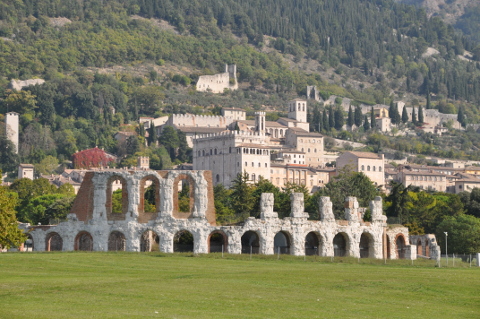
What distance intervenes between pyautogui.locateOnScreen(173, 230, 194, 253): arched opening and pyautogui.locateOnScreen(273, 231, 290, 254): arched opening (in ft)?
19.7

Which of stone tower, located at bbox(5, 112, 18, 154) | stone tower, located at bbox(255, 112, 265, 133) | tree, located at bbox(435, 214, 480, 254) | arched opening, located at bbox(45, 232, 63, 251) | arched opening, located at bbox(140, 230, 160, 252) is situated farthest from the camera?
stone tower, located at bbox(255, 112, 265, 133)

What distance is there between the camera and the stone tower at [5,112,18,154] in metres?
189

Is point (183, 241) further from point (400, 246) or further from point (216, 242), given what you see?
point (400, 246)

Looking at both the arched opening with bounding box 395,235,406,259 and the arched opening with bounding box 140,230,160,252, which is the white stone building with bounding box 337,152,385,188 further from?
the arched opening with bounding box 140,230,160,252

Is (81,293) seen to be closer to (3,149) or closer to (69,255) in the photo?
(69,255)

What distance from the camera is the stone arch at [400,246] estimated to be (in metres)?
75.1

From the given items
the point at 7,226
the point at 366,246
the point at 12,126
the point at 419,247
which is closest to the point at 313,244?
the point at 366,246

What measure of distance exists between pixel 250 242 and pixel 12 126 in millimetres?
127432

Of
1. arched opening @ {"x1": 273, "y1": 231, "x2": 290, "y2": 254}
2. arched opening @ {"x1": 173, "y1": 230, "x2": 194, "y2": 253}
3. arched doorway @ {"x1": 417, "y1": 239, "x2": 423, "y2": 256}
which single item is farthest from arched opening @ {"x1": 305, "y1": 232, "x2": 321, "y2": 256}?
arched doorway @ {"x1": 417, "y1": 239, "x2": 423, "y2": 256}

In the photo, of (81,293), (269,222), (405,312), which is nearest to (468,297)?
(405,312)

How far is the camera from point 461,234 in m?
85.2

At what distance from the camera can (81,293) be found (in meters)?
34.9

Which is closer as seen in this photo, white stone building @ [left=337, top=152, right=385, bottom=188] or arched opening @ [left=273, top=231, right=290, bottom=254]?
arched opening @ [left=273, top=231, right=290, bottom=254]

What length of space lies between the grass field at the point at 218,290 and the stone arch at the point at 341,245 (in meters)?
18.1
